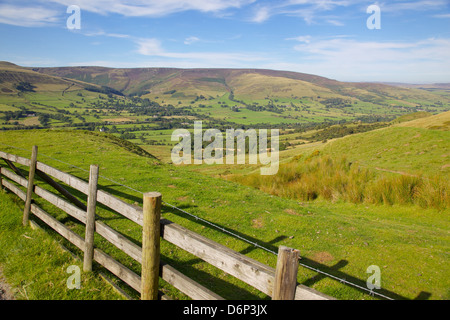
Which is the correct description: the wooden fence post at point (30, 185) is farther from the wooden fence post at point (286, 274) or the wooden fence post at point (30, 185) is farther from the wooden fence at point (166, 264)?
the wooden fence post at point (286, 274)

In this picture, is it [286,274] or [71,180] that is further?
[71,180]

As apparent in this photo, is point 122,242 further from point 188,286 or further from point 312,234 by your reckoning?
point 312,234

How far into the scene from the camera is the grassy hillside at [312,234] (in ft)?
19.3

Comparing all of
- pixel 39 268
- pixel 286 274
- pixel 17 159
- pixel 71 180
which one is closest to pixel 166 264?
pixel 286 274

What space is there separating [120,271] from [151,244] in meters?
1.22

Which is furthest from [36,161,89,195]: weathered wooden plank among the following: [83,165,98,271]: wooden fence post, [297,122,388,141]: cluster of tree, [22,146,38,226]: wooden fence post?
[297,122,388,141]: cluster of tree

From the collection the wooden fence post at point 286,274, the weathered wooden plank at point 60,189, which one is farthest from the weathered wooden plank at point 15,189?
the wooden fence post at point 286,274

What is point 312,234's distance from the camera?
8.41 m

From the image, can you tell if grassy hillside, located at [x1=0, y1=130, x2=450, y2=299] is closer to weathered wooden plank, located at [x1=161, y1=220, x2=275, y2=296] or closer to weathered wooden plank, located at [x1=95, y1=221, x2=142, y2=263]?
weathered wooden plank, located at [x1=95, y1=221, x2=142, y2=263]

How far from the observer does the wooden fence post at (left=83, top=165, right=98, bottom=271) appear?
15.5 feet

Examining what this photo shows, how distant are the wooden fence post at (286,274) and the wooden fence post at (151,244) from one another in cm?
185

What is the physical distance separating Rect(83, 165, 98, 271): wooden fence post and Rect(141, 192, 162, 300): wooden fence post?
5.10 ft
